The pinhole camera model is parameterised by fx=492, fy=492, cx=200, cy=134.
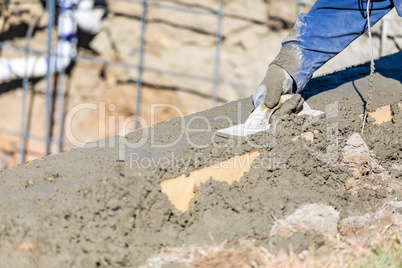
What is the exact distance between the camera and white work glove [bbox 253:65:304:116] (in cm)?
220

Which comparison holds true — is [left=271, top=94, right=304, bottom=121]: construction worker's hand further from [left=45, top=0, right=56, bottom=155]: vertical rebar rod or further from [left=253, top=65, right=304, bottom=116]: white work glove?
[left=45, top=0, right=56, bottom=155]: vertical rebar rod

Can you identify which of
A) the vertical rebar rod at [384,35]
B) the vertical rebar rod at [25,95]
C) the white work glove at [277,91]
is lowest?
the vertical rebar rod at [25,95]

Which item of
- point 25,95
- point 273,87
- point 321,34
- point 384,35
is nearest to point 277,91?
point 273,87

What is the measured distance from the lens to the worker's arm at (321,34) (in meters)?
2.31

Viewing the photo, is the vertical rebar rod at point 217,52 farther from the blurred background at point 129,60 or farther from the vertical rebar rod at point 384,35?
the vertical rebar rod at point 384,35

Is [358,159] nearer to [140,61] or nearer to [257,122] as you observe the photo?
[257,122]

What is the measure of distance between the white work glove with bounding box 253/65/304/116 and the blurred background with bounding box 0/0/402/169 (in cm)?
179

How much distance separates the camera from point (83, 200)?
152cm

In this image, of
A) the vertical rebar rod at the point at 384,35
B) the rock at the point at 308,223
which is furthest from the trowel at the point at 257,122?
the vertical rebar rod at the point at 384,35

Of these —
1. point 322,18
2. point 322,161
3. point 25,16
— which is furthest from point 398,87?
point 25,16

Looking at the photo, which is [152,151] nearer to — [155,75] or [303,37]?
[303,37]

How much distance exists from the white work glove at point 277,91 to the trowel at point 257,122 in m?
0.02

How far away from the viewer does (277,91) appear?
7.25 ft

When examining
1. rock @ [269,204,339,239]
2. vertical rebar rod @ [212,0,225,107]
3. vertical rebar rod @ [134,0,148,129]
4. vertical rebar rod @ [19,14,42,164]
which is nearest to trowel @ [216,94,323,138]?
rock @ [269,204,339,239]
